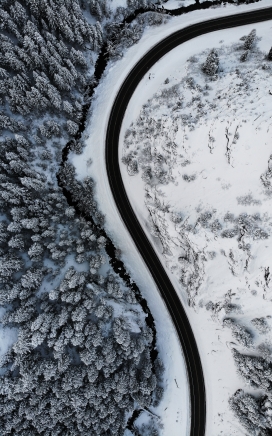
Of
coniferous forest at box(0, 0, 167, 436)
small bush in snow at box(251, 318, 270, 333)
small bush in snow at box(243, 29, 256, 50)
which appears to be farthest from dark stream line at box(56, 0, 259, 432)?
small bush in snow at box(251, 318, 270, 333)

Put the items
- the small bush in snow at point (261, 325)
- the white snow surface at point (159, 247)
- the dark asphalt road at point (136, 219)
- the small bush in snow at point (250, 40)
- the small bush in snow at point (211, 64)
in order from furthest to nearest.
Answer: the dark asphalt road at point (136, 219)
the small bush in snow at point (250, 40)
the white snow surface at point (159, 247)
the small bush in snow at point (211, 64)
the small bush in snow at point (261, 325)

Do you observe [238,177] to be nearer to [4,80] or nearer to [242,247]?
[242,247]

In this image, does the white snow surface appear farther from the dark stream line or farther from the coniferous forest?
the coniferous forest

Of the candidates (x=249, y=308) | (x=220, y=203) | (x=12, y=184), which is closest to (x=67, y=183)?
(x=12, y=184)

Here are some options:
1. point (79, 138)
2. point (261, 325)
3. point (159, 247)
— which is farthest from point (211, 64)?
point (261, 325)

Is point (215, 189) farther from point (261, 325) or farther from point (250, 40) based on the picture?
point (250, 40)

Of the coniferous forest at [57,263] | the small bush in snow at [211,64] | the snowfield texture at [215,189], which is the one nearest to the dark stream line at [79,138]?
the coniferous forest at [57,263]

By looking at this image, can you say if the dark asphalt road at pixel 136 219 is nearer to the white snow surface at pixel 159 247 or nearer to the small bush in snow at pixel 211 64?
the white snow surface at pixel 159 247
